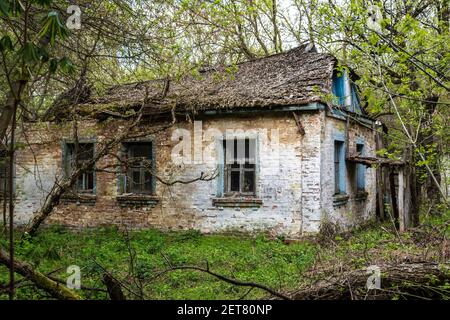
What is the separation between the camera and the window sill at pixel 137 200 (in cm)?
1232

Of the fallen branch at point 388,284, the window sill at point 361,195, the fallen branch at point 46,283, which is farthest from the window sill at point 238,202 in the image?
the fallen branch at point 46,283

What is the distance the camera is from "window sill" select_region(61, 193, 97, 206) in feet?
42.7

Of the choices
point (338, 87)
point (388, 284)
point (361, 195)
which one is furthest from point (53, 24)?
point (361, 195)

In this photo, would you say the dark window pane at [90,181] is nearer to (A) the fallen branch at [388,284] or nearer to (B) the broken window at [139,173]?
(B) the broken window at [139,173]

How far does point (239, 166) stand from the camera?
11.7 metres

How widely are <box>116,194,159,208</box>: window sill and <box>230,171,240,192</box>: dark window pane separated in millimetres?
2007

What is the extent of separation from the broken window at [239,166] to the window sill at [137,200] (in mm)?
1984

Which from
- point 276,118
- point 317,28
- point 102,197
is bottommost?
point 102,197

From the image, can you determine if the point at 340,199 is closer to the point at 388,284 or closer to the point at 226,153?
the point at 226,153
